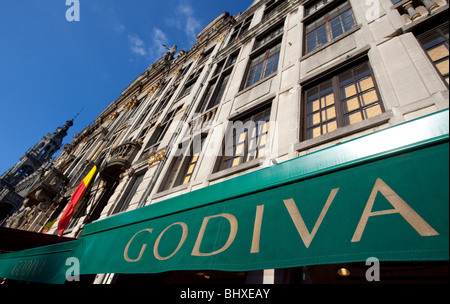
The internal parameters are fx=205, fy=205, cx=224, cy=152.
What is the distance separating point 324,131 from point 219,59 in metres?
9.60

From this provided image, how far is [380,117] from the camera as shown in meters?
3.53

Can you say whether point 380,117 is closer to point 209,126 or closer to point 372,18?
point 372,18

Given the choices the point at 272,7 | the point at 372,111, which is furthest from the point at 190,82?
the point at 372,111

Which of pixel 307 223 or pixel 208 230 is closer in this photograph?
pixel 307 223

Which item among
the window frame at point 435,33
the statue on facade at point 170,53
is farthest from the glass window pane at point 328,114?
the statue on facade at point 170,53

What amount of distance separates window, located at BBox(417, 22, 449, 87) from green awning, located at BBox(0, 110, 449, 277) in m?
2.48

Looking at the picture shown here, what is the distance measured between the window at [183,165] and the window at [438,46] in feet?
19.6

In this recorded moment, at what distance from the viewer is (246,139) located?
615 centimetres

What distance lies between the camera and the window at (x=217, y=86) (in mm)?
9328

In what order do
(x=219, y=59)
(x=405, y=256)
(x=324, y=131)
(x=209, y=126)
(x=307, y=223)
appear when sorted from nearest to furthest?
(x=405, y=256), (x=307, y=223), (x=324, y=131), (x=209, y=126), (x=219, y=59)

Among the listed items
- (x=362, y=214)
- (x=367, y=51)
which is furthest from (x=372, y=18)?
(x=362, y=214)

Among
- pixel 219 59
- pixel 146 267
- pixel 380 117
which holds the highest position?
pixel 219 59

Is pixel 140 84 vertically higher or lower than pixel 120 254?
higher

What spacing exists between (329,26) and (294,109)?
174 inches
